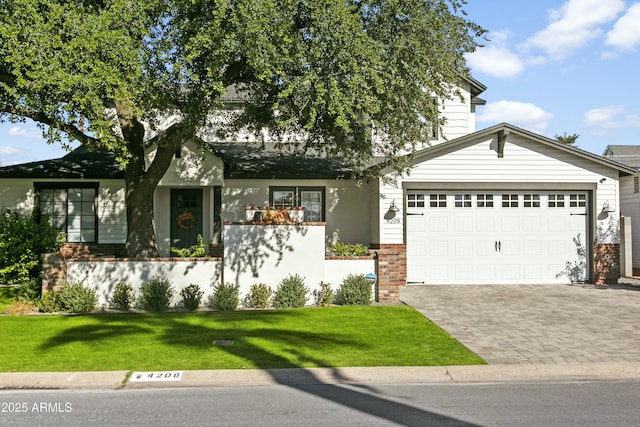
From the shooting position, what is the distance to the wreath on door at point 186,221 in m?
17.2

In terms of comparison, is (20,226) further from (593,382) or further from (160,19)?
(593,382)

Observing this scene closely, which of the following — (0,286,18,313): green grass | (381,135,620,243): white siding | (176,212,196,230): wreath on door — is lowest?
(0,286,18,313): green grass

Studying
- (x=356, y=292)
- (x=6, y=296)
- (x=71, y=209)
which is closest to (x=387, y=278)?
(x=356, y=292)

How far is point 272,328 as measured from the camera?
33.0ft

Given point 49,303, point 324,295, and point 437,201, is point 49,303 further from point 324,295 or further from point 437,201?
point 437,201

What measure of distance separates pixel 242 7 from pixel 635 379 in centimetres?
865

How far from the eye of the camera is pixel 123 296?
478 inches

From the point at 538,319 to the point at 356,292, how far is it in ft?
13.2

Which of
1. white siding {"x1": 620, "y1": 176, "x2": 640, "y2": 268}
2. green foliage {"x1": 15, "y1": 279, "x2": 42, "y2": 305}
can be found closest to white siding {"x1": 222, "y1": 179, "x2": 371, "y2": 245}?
green foliage {"x1": 15, "y1": 279, "x2": 42, "y2": 305}

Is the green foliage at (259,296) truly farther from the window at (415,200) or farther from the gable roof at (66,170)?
the gable roof at (66,170)

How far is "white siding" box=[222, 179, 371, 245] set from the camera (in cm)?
1728

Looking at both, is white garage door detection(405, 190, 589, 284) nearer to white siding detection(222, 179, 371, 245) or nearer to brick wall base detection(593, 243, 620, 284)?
brick wall base detection(593, 243, 620, 284)

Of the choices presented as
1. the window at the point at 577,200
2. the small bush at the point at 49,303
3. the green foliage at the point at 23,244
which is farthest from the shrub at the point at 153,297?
the window at the point at 577,200

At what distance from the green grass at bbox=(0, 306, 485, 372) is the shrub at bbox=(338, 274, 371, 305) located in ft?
2.68
